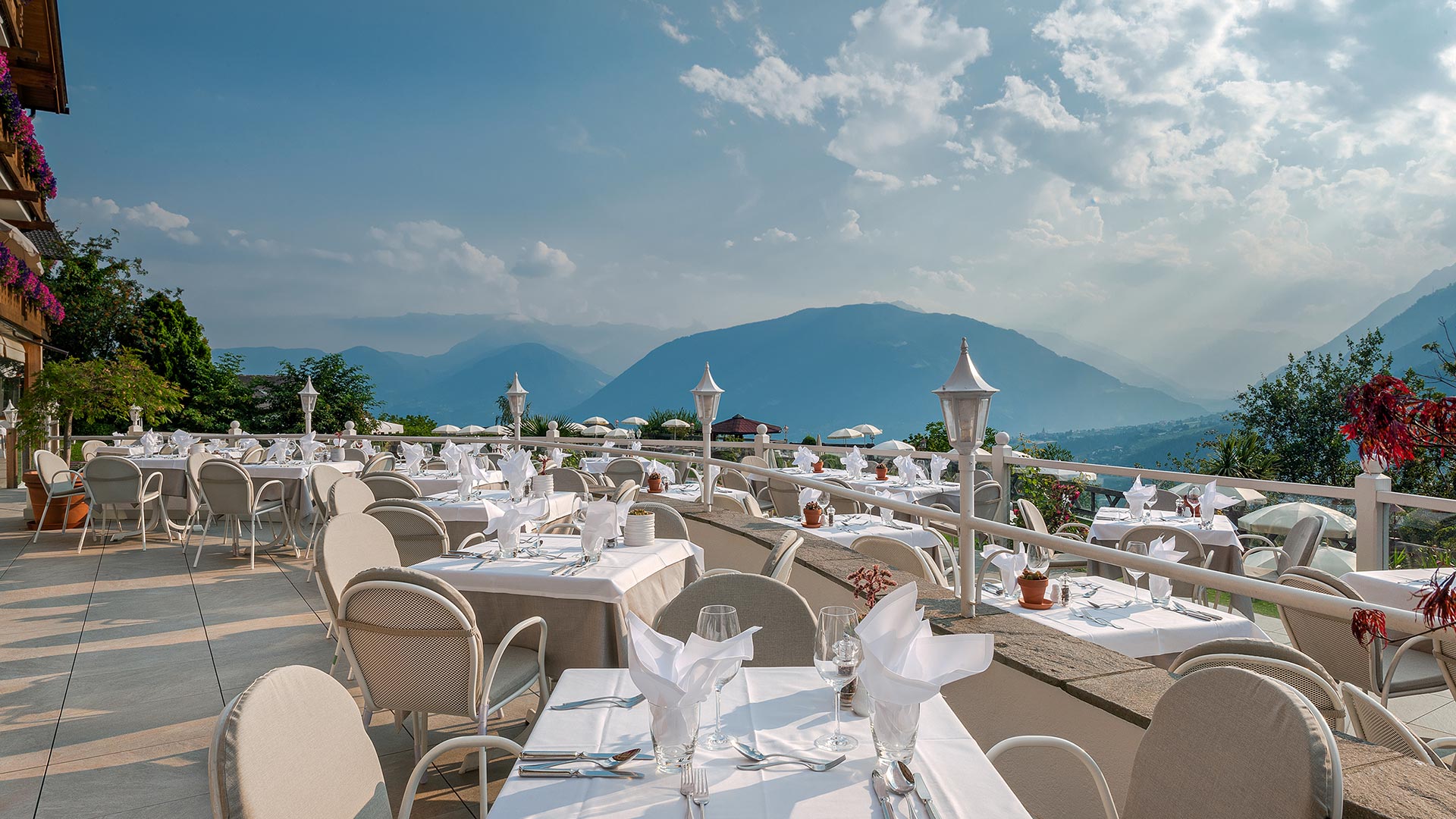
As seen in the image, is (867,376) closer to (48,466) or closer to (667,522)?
(48,466)

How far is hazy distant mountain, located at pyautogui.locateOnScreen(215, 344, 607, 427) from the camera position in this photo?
16212 cm

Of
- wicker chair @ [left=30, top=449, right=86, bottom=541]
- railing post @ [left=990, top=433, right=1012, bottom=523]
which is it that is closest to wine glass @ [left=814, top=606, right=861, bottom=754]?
railing post @ [left=990, top=433, right=1012, bottom=523]

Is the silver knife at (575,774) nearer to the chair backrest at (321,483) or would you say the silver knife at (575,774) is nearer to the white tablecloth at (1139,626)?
the white tablecloth at (1139,626)

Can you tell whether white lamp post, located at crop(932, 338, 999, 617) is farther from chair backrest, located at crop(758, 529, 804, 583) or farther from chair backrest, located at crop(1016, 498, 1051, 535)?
chair backrest, located at crop(1016, 498, 1051, 535)

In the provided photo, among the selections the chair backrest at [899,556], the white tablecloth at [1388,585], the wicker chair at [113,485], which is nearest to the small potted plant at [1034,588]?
the chair backrest at [899,556]

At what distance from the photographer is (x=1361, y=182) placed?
7775cm

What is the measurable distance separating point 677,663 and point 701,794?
0.80ft

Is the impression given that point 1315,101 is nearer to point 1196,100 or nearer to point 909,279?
point 1196,100

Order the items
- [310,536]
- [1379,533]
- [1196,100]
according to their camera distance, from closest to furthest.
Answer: [1379,533] → [310,536] → [1196,100]

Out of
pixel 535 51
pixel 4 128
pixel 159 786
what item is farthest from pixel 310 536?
pixel 535 51

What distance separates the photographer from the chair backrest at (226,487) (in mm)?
6688

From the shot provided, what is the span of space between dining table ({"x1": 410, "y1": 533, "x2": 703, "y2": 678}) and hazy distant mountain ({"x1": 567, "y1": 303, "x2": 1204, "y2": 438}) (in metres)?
129

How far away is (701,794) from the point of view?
4.14 ft

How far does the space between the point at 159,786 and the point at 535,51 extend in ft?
154
